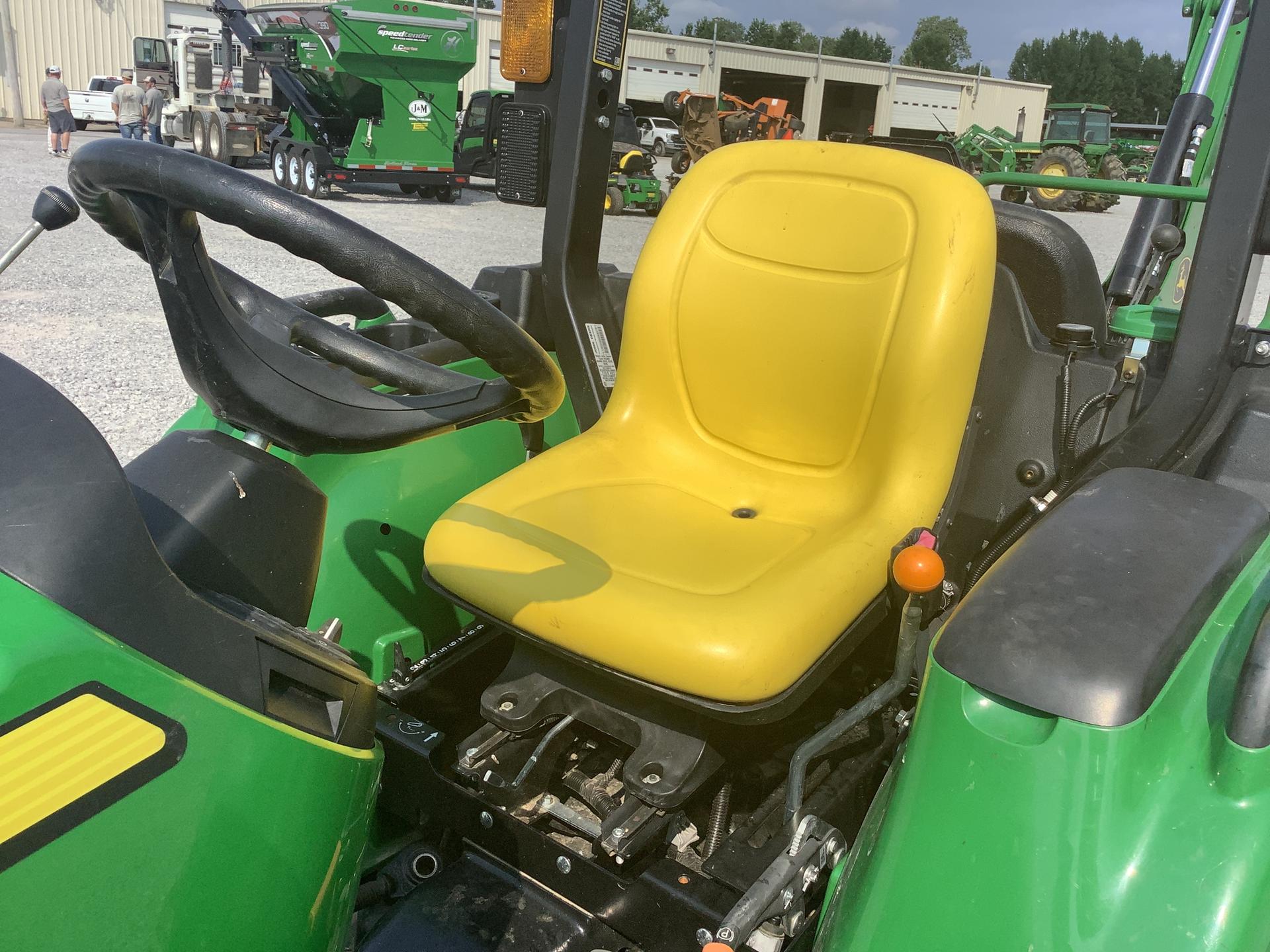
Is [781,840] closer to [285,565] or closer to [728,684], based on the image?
[728,684]

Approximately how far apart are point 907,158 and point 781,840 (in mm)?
1069

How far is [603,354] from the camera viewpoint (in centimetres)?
208

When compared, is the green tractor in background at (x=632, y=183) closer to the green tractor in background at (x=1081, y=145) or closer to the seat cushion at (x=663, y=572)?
the green tractor in background at (x=1081, y=145)

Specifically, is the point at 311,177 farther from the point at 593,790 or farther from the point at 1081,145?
the point at 1081,145

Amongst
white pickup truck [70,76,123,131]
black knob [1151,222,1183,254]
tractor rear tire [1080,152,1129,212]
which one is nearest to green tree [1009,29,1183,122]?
tractor rear tire [1080,152,1129,212]

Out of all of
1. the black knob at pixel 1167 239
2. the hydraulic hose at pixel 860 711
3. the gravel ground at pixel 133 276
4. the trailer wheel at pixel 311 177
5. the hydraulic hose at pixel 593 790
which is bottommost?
the gravel ground at pixel 133 276

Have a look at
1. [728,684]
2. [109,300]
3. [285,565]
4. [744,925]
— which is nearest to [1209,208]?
[728,684]

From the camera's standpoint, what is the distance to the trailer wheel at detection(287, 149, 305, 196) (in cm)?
1237

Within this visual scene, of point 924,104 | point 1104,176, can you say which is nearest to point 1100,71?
point 924,104

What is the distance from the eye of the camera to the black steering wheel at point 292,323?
33.7 inches

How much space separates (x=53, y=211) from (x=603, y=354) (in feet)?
3.90

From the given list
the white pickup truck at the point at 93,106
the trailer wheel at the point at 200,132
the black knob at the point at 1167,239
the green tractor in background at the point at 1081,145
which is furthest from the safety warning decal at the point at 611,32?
the white pickup truck at the point at 93,106

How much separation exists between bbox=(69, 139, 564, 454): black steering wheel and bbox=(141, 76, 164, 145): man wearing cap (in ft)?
49.5

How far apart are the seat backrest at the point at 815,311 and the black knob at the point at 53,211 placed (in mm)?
1027
